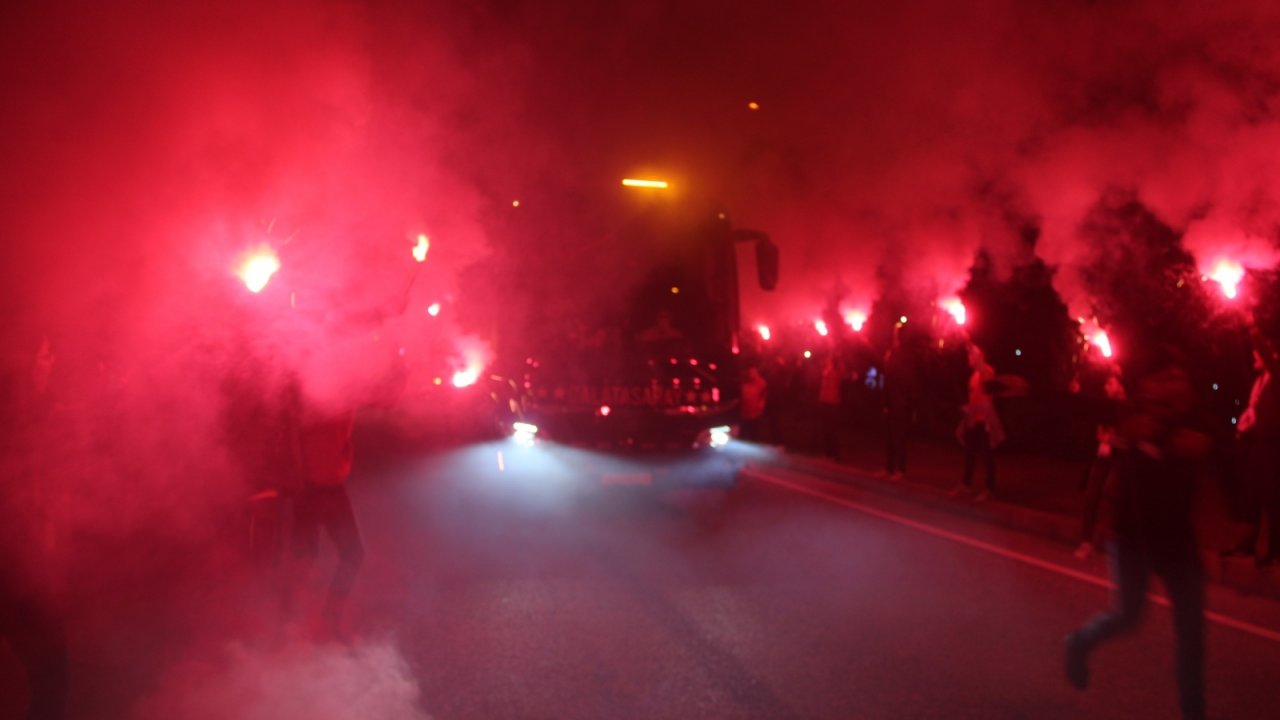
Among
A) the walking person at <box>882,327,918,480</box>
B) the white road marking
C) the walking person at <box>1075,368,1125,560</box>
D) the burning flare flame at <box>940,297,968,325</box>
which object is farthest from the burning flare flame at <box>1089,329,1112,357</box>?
the burning flare flame at <box>940,297,968,325</box>

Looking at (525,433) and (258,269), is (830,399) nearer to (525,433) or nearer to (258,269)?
(525,433)

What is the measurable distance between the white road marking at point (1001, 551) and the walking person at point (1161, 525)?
6.3 inches

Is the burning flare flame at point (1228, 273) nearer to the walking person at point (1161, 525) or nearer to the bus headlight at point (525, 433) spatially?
the walking person at point (1161, 525)

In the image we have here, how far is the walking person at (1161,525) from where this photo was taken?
4246 mm

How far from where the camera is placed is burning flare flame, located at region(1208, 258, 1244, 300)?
28.0ft

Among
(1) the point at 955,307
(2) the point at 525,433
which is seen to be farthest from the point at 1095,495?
(1) the point at 955,307

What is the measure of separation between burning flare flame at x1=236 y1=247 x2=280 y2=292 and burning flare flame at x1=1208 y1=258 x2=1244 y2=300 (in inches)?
297

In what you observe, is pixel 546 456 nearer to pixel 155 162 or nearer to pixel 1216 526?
pixel 155 162

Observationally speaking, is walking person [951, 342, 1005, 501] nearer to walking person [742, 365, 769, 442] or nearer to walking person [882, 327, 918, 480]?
walking person [882, 327, 918, 480]

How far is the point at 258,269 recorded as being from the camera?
7246mm

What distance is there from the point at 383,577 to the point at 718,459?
161 inches

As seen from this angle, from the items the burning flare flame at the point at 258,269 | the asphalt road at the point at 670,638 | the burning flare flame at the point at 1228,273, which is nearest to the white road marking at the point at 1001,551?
the asphalt road at the point at 670,638

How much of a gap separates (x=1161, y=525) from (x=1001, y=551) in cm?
406

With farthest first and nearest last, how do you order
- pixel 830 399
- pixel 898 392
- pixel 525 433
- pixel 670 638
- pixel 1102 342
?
pixel 830 399
pixel 898 392
pixel 1102 342
pixel 525 433
pixel 670 638
